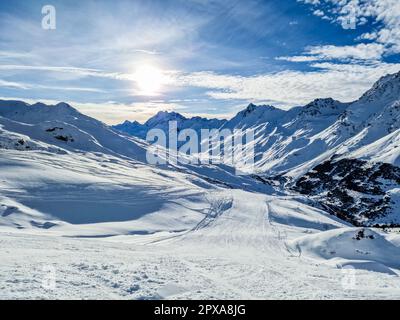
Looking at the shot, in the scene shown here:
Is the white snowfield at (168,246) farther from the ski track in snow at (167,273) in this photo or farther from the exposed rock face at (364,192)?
the exposed rock face at (364,192)

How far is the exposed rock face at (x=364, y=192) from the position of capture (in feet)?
440

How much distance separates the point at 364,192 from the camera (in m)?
162

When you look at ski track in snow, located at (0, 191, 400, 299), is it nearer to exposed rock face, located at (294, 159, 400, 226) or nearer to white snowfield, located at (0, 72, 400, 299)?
white snowfield, located at (0, 72, 400, 299)

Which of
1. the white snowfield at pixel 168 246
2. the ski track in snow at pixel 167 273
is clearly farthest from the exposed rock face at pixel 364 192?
the ski track in snow at pixel 167 273

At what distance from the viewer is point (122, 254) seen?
18.3 m

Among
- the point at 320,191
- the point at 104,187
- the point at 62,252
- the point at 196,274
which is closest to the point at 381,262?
the point at 196,274

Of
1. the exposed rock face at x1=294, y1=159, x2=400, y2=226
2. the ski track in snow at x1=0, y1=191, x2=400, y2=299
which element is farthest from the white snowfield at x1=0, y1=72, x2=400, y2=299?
the exposed rock face at x1=294, y1=159, x2=400, y2=226

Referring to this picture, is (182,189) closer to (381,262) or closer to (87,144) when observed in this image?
(381,262)

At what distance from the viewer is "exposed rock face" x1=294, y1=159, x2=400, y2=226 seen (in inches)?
5276

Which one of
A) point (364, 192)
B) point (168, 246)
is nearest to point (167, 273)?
point (168, 246)

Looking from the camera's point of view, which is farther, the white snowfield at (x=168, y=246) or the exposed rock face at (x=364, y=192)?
the exposed rock face at (x=364, y=192)

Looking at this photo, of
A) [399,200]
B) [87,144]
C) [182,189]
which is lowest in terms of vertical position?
[399,200]

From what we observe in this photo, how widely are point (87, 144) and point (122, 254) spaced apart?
114 meters

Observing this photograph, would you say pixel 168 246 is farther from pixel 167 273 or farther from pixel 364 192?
pixel 364 192
